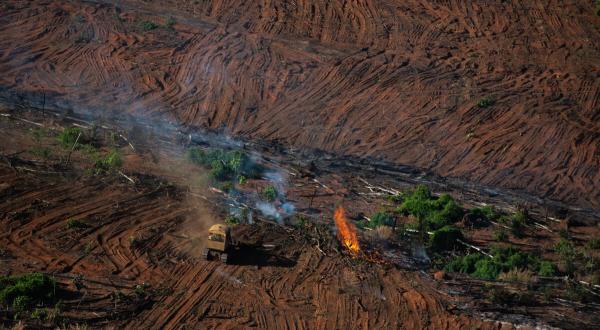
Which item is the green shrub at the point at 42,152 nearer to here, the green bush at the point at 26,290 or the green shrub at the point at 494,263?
the green bush at the point at 26,290

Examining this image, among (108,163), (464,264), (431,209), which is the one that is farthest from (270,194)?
(464,264)

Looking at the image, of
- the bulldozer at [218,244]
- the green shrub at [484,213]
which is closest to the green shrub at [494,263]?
the green shrub at [484,213]

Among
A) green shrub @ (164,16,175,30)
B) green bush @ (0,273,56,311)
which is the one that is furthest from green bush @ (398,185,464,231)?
green shrub @ (164,16,175,30)

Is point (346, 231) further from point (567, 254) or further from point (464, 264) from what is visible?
point (567, 254)

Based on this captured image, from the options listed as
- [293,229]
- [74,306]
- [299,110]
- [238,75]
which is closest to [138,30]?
[238,75]

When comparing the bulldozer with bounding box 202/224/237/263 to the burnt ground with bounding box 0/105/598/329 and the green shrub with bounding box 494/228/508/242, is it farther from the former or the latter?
the green shrub with bounding box 494/228/508/242

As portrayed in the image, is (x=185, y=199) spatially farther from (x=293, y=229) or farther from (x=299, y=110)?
(x=299, y=110)
